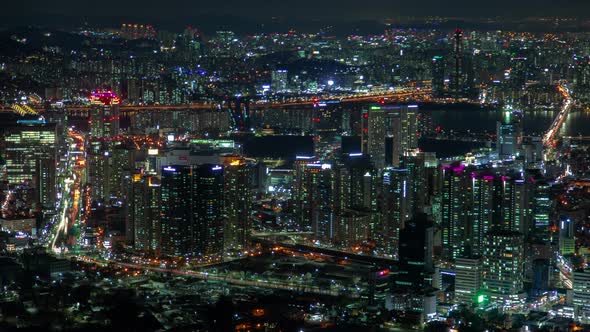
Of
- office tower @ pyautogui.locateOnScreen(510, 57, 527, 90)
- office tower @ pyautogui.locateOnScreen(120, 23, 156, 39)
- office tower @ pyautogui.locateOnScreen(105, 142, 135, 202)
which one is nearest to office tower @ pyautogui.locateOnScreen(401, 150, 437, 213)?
office tower @ pyautogui.locateOnScreen(105, 142, 135, 202)

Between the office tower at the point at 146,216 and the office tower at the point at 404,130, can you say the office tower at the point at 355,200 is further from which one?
the office tower at the point at 146,216

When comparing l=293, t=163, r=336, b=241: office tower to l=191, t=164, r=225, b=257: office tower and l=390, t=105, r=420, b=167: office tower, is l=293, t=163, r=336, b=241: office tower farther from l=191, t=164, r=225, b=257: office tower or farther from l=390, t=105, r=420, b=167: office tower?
l=390, t=105, r=420, b=167: office tower

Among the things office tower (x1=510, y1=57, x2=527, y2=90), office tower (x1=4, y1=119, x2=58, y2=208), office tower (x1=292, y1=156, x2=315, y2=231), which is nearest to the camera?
office tower (x1=292, y1=156, x2=315, y2=231)

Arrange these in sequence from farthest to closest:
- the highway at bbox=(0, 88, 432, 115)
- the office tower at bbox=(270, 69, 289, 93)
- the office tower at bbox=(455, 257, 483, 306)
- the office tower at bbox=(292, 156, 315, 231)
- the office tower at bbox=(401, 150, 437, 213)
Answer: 1. the office tower at bbox=(270, 69, 289, 93)
2. the highway at bbox=(0, 88, 432, 115)
3. the office tower at bbox=(292, 156, 315, 231)
4. the office tower at bbox=(401, 150, 437, 213)
5. the office tower at bbox=(455, 257, 483, 306)

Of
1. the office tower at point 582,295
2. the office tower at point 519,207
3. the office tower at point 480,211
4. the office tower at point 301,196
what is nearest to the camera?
the office tower at point 582,295

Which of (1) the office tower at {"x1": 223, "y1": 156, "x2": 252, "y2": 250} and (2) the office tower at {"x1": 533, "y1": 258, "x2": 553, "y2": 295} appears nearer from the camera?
(2) the office tower at {"x1": 533, "y1": 258, "x2": 553, "y2": 295}

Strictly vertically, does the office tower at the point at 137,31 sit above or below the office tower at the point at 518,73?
above

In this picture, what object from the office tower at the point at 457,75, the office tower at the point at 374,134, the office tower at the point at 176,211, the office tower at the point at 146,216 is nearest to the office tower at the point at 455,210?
the office tower at the point at 176,211
